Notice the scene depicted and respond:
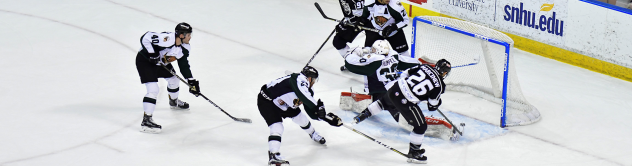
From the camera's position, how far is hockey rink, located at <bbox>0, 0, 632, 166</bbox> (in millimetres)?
5840

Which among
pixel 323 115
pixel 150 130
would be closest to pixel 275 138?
pixel 323 115

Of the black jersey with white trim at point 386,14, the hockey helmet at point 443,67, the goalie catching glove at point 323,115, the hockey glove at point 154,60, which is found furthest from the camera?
the black jersey with white trim at point 386,14

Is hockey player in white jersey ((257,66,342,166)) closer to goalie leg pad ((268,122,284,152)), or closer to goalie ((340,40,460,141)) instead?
goalie leg pad ((268,122,284,152))

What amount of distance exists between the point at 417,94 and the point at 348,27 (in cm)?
213

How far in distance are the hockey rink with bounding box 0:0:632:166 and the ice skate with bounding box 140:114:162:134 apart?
0.06 m

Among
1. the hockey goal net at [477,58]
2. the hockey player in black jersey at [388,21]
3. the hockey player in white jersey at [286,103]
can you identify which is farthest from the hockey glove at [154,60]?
the hockey goal net at [477,58]

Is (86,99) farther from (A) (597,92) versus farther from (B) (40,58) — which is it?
(A) (597,92)

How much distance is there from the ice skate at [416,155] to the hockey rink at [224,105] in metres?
0.13

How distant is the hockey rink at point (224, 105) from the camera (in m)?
5.84

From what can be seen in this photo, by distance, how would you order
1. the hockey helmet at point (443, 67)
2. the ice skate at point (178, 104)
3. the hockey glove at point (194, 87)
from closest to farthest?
the hockey helmet at point (443, 67) → the hockey glove at point (194, 87) → the ice skate at point (178, 104)

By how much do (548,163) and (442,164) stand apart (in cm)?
83

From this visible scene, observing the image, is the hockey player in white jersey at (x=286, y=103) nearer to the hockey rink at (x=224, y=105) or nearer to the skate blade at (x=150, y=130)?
the hockey rink at (x=224, y=105)

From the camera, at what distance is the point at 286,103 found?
5.58 m

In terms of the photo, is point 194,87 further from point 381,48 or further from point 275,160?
point 381,48
